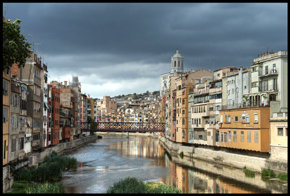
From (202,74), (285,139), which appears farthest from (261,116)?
(202,74)

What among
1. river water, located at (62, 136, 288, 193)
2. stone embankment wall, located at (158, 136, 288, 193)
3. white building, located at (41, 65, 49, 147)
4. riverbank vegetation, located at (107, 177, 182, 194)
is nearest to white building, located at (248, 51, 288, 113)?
stone embankment wall, located at (158, 136, 288, 193)

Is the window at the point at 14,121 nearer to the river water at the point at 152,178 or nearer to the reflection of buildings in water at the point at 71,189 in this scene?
the river water at the point at 152,178

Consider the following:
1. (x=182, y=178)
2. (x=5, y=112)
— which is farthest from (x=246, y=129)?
(x=5, y=112)

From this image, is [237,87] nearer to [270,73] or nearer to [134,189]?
[270,73]

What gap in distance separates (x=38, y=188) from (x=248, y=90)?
122 ft

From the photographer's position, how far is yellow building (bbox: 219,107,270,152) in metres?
48.3

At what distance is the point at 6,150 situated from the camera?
35.8 meters

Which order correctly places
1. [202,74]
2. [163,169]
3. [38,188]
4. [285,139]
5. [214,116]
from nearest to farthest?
[38,188] < [285,139] < [163,169] < [214,116] < [202,74]

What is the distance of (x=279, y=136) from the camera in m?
43.9

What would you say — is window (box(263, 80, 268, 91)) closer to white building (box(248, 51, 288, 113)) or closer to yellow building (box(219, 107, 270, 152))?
white building (box(248, 51, 288, 113))

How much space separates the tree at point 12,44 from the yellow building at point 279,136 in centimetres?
2970

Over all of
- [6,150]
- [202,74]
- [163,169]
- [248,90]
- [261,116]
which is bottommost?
[163,169]

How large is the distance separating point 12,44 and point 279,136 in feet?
103

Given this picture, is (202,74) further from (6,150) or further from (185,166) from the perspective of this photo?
(6,150)
